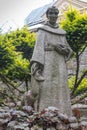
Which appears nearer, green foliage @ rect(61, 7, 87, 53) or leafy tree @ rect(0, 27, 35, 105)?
green foliage @ rect(61, 7, 87, 53)

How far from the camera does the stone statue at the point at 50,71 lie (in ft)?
20.6

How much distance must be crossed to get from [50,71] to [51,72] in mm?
23

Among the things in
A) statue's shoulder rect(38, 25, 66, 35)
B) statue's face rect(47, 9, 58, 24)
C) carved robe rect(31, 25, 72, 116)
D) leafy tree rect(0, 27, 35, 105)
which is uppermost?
statue's face rect(47, 9, 58, 24)

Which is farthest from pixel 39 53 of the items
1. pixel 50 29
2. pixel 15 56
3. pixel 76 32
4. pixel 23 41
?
pixel 23 41

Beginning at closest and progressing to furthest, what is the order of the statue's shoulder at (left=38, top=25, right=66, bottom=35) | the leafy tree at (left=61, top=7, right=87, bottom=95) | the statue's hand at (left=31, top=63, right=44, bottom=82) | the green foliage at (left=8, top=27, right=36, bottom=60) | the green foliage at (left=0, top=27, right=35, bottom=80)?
the statue's hand at (left=31, top=63, right=44, bottom=82) < the statue's shoulder at (left=38, top=25, right=66, bottom=35) < the leafy tree at (left=61, top=7, right=87, bottom=95) < the green foliage at (left=0, top=27, right=35, bottom=80) < the green foliage at (left=8, top=27, right=36, bottom=60)

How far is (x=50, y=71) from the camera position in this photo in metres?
6.36

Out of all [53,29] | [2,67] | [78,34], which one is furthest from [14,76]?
[53,29]

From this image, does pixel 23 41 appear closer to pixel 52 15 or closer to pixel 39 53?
pixel 52 15

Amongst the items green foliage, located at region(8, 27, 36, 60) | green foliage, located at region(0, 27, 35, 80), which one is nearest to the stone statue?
green foliage, located at region(0, 27, 35, 80)

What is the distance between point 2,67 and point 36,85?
8.22m

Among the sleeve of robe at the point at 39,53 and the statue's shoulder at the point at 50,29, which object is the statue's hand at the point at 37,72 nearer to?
the sleeve of robe at the point at 39,53

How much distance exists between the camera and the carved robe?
629 centimetres

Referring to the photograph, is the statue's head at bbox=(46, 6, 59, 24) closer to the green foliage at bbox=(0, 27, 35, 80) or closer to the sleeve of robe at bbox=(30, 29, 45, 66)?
the sleeve of robe at bbox=(30, 29, 45, 66)

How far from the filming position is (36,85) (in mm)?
6293
